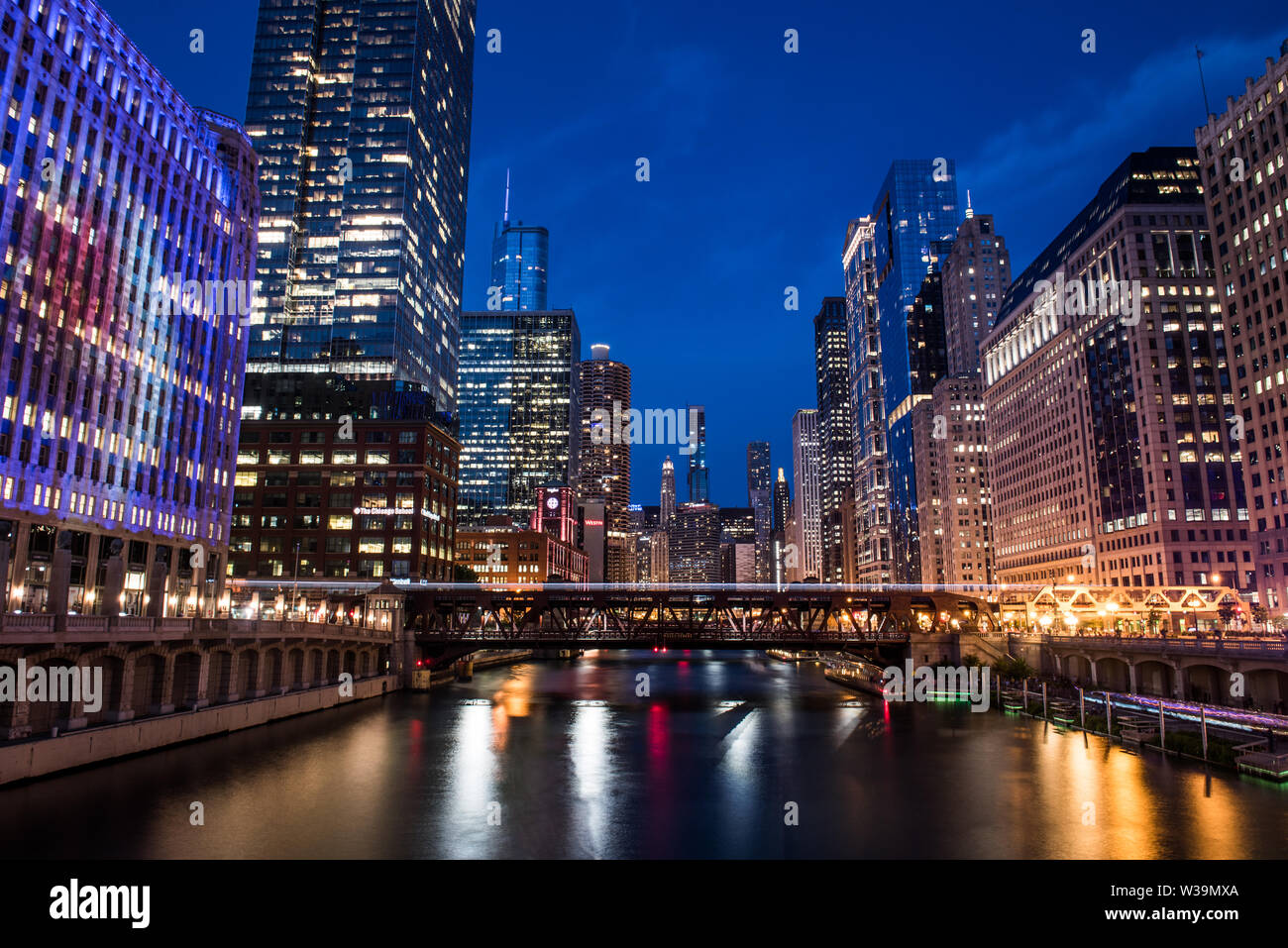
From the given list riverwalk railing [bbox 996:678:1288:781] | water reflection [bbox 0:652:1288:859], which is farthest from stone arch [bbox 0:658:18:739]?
riverwalk railing [bbox 996:678:1288:781]

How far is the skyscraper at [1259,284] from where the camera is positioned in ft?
313

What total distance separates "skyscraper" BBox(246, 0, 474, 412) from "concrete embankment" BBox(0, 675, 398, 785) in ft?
305

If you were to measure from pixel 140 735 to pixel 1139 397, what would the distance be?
141m

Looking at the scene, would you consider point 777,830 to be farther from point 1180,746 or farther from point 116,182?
point 116,182

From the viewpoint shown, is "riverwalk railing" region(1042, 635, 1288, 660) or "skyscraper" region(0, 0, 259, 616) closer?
"riverwalk railing" region(1042, 635, 1288, 660)

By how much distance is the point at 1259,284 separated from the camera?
98.9 metres

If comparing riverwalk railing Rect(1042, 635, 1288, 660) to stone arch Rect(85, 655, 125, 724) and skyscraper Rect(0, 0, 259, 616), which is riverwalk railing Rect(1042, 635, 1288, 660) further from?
skyscraper Rect(0, 0, 259, 616)

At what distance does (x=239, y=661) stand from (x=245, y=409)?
3356 inches

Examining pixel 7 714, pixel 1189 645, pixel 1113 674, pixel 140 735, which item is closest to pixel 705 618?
pixel 1113 674

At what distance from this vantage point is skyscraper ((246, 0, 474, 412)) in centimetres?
15025

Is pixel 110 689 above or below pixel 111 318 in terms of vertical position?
below

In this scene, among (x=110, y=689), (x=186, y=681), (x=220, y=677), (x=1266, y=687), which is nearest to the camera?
(x=110, y=689)

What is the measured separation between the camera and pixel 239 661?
61.1 metres

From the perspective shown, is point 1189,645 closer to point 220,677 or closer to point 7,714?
point 220,677
